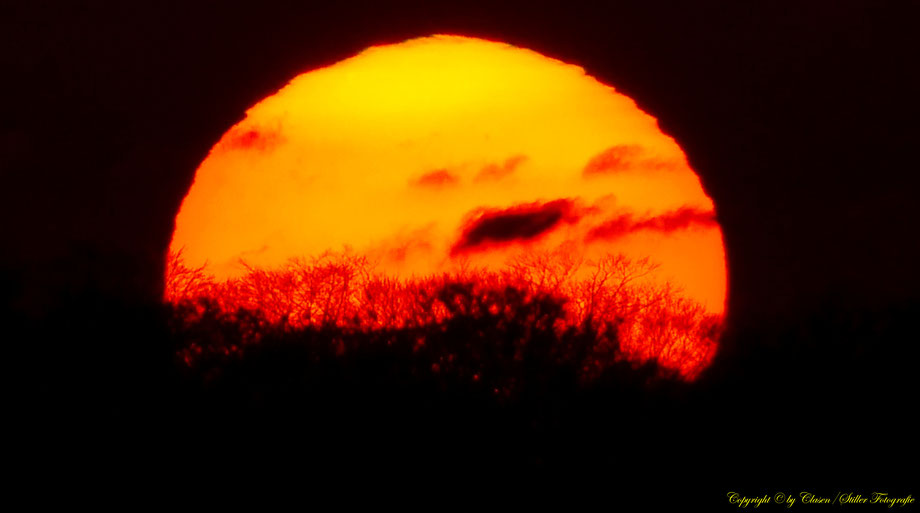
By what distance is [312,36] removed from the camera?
51.1 feet

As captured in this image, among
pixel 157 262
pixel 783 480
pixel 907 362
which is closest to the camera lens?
pixel 783 480

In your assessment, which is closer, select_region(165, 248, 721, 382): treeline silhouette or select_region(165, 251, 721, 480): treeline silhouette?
select_region(165, 251, 721, 480): treeline silhouette

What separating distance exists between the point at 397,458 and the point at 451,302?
327cm

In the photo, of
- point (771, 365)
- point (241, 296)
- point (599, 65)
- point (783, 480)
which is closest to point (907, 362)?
point (771, 365)

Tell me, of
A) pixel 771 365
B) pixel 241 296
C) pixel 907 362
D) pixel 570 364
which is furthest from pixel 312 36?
pixel 907 362

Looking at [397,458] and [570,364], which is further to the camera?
[570,364]

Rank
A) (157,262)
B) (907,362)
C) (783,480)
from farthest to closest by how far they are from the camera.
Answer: (157,262), (907,362), (783,480)

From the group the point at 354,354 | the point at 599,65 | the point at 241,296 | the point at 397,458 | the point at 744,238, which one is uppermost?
the point at 599,65

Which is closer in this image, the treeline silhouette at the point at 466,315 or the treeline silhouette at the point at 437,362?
the treeline silhouette at the point at 437,362

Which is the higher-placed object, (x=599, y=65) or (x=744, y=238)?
(x=599, y=65)

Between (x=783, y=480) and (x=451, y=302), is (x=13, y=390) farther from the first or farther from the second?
(x=783, y=480)

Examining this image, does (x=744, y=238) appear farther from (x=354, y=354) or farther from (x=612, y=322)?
(x=354, y=354)

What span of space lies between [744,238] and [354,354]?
5259 mm

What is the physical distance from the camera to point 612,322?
15766 millimetres
